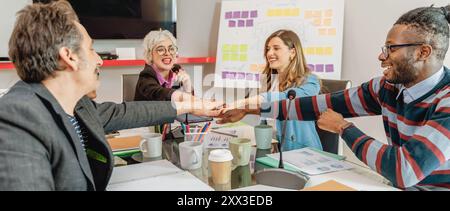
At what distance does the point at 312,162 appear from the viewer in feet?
4.33

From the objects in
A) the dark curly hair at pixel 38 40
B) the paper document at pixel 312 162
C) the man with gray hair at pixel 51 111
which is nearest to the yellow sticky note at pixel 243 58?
the paper document at pixel 312 162

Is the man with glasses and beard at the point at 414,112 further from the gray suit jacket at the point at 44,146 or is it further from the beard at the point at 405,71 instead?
the gray suit jacket at the point at 44,146

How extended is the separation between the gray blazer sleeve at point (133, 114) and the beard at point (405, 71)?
0.91 m

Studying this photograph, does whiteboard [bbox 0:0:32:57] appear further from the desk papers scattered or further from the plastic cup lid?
the plastic cup lid

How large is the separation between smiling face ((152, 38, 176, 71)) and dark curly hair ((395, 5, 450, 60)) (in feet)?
5.50

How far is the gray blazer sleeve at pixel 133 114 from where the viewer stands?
1.45m

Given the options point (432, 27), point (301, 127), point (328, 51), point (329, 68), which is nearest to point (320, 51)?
point (328, 51)

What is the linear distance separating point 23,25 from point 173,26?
2.82 meters

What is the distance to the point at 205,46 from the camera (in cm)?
406

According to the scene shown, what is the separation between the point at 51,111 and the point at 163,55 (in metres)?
1.65

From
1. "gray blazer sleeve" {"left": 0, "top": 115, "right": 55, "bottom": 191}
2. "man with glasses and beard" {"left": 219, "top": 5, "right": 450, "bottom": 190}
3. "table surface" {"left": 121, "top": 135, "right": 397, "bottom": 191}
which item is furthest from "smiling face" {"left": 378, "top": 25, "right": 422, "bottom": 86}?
"gray blazer sleeve" {"left": 0, "top": 115, "right": 55, "bottom": 191}

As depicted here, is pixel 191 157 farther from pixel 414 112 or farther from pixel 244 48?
pixel 244 48
